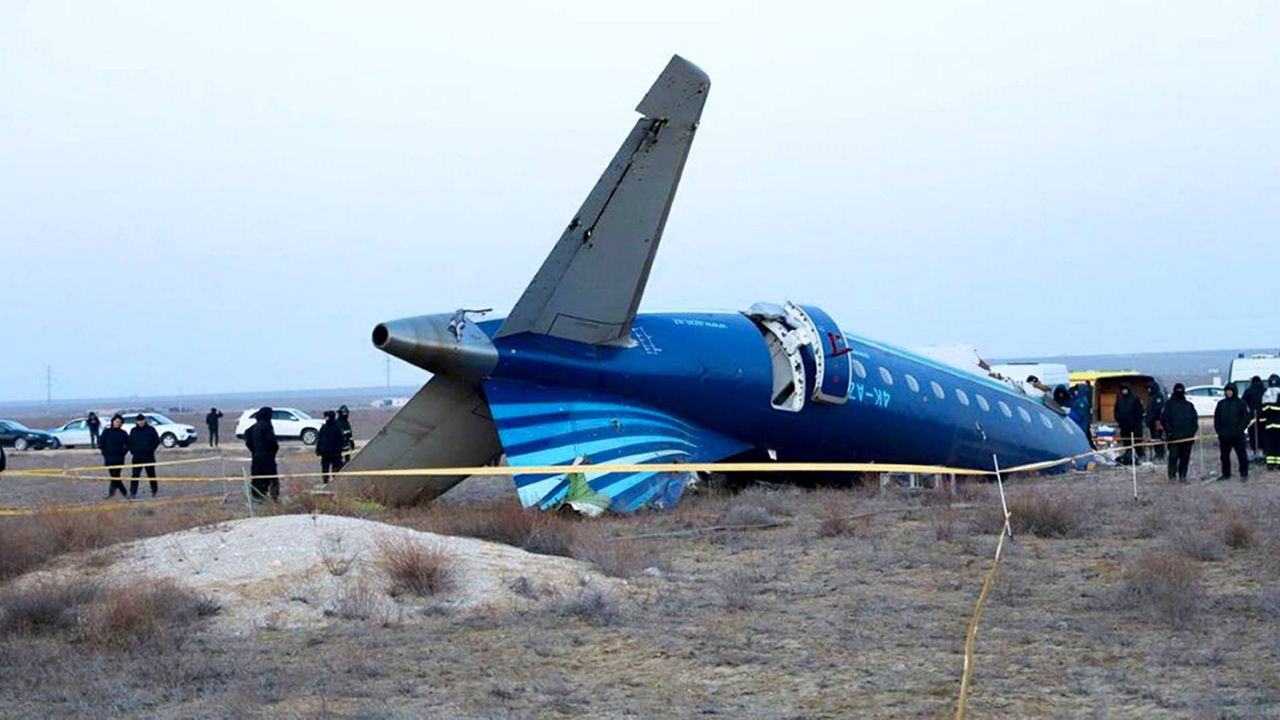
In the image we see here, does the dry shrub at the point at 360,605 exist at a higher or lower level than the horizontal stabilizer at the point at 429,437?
lower

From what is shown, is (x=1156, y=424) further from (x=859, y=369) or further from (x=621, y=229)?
(x=621, y=229)

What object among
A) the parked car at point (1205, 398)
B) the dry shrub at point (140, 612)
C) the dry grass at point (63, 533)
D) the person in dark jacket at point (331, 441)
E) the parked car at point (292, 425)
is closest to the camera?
the dry shrub at point (140, 612)

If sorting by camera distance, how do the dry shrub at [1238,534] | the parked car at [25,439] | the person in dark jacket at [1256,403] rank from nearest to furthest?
1. the dry shrub at [1238,534]
2. the person in dark jacket at [1256,403]
3. the parked car at [25,439]

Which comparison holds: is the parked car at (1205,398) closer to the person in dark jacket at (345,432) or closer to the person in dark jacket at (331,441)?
the person in dark jacket at (345,432)

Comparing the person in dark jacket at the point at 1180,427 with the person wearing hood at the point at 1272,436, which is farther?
the person wearing hood at the point at 1272,436

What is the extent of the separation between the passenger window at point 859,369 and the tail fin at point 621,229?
16.5 feet

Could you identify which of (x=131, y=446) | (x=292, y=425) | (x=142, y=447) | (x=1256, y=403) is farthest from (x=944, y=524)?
(x=292, y=425)

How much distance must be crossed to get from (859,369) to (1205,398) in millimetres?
44719

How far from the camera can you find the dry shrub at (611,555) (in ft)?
46.5

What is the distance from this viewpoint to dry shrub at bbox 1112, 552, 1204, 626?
1133cm

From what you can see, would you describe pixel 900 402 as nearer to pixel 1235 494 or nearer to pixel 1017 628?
pixel 1235 494

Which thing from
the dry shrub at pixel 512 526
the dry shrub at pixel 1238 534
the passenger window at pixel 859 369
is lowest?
the dry shrub at pixel 1238 534

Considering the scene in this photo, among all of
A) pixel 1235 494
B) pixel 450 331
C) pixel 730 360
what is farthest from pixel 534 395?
pixel 1235 494

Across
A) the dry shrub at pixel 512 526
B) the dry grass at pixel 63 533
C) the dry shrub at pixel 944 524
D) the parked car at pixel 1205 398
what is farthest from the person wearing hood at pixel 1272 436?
the parked car at pixel 1205 398
